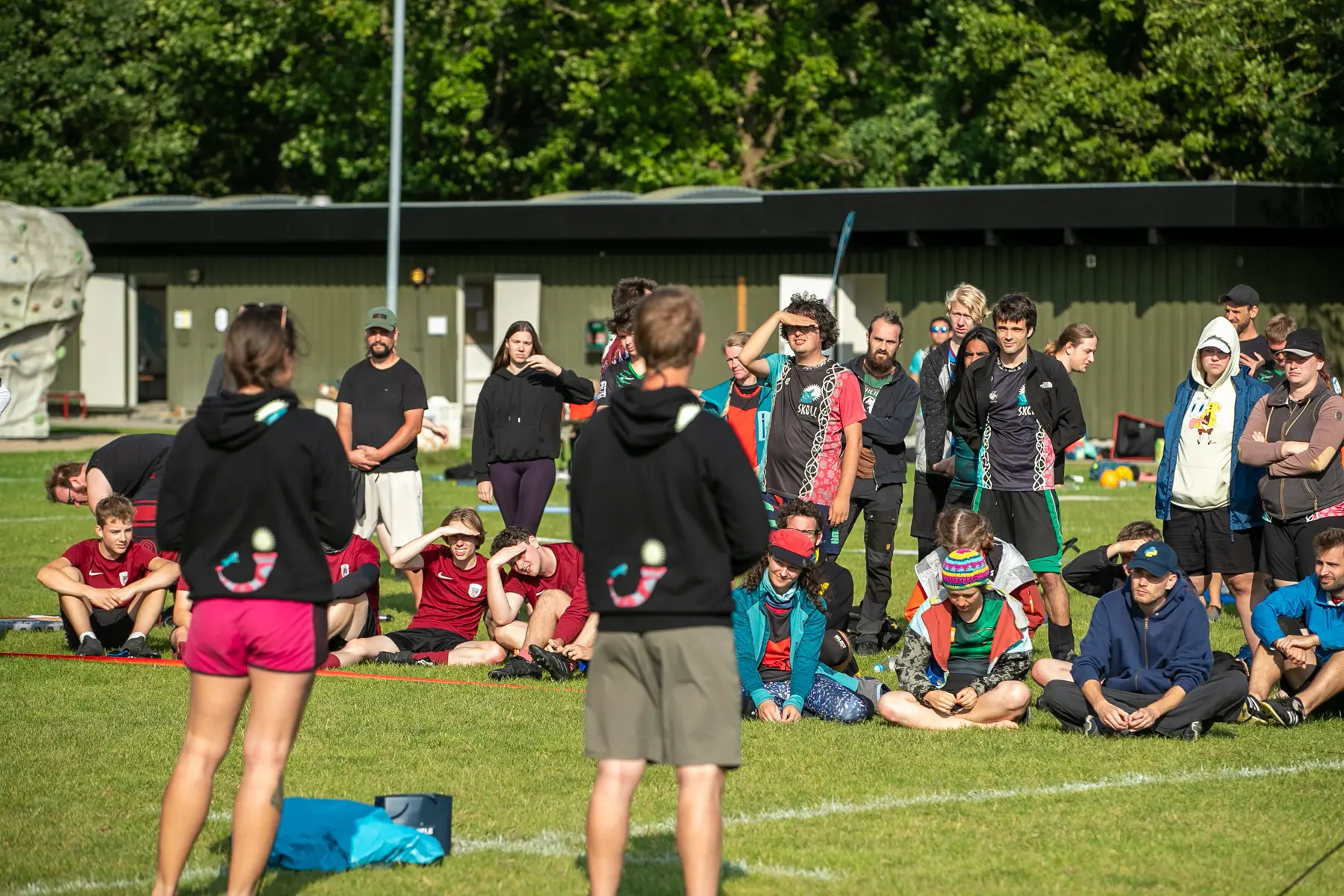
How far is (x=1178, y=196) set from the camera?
24.9 metres

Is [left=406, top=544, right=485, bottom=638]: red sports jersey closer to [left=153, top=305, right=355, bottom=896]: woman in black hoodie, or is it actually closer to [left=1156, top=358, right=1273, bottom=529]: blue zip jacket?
[left=1156, top=358, right=1273, bottom=529]: blue zip jacket

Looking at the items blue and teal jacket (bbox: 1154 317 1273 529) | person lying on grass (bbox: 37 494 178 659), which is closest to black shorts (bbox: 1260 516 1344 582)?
blue and teal jacket (bbox: 1154 317 1273 529)

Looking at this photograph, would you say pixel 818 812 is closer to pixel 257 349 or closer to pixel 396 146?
pixel 257 349

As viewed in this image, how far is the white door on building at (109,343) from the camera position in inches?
1339

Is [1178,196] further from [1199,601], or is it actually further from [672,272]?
[1199,601]

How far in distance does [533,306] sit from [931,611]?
2288 cm

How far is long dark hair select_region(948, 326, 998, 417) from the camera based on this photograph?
9664mm

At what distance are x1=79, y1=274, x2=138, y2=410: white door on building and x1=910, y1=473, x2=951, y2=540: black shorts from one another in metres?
26.5

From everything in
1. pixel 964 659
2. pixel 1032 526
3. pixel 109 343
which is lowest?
pixel 964 659

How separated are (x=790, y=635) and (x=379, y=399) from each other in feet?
13.1

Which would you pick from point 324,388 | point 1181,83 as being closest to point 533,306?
point 324,388

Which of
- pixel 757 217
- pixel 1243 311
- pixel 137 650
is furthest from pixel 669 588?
pixel 757 217

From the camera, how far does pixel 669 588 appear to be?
15.6ft

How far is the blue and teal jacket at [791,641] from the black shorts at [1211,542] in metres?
2.62
